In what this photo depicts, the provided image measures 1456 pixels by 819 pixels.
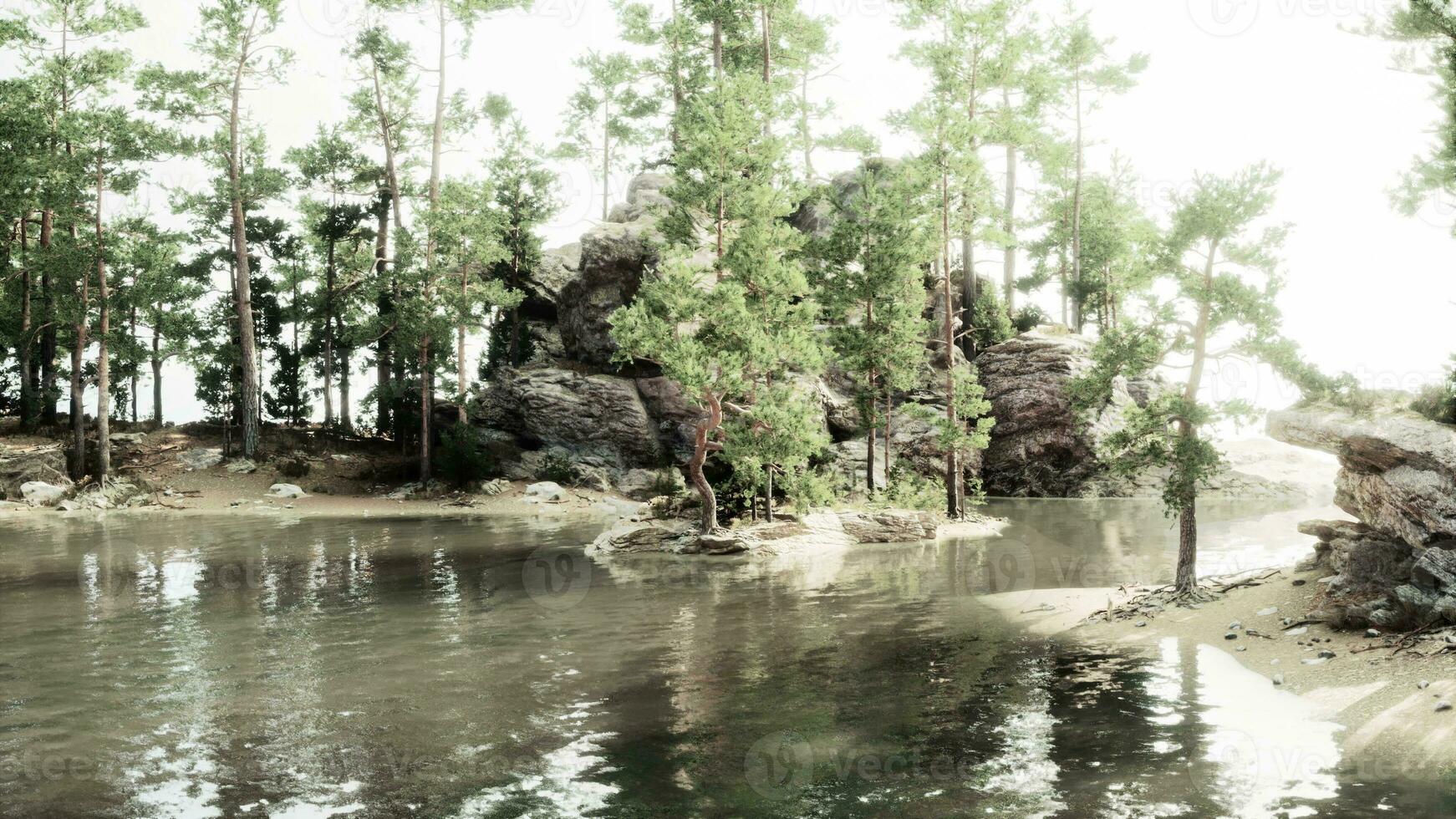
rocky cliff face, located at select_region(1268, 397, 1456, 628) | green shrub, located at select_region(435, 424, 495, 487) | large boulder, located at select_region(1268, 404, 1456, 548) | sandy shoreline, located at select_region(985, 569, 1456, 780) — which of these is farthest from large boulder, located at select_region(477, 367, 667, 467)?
large boulder, located at select_region(1268, 404, 1456, 548)

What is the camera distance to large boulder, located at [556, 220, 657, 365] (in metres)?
41.9

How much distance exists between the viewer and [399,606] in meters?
16.3

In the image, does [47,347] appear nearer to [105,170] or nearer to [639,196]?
[105,170]

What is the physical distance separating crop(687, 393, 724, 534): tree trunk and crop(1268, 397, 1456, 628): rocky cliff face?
42.9 feet

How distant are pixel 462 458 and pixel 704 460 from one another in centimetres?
1656

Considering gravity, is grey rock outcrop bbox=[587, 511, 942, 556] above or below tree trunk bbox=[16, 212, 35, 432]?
below

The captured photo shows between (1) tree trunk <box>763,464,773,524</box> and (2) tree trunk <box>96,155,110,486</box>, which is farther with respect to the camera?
(2) tree trunk <box>96,155,110,486</box>

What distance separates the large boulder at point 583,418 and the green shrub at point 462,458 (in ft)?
8.94

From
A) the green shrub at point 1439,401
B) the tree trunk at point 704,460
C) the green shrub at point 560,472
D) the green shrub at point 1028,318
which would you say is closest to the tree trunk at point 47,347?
the green shrub at point 560,472

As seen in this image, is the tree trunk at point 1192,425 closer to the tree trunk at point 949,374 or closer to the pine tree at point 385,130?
the tree trunk at point 949,374

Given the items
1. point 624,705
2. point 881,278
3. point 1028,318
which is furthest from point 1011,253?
point 624,705
